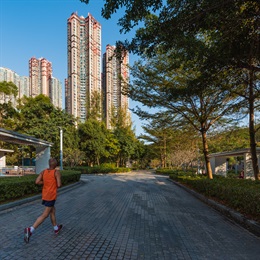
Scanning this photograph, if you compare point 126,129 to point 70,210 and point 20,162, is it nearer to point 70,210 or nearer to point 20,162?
point 20,162

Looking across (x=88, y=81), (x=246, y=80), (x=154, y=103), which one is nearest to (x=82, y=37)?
(x=88, y=81)

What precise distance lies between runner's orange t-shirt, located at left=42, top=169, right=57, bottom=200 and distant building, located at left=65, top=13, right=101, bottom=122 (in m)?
44.1

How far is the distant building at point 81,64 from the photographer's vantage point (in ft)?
163

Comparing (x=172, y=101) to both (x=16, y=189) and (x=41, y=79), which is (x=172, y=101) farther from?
(x=41, y=79)

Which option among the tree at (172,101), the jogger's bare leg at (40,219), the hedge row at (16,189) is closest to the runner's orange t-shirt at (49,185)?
the jogger's bare leg at (40,219)

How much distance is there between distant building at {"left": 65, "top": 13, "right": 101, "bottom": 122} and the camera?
163 ft

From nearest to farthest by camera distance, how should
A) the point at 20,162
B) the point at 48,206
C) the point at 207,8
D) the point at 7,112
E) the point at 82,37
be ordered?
the point at 48,206 < the point at 207,8 < the point at 7,112 < the point at 20,162 < the point at 82,37

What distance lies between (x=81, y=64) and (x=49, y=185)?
49996mm

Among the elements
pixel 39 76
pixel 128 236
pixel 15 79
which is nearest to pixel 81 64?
pixel 39 76

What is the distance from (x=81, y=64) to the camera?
51.3m

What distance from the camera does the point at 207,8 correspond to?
16.4 feet

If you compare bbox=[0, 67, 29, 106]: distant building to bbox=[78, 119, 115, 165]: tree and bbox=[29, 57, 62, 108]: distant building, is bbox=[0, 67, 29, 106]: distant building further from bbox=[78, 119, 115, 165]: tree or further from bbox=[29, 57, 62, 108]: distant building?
bbox=[78, 119, 115, 165]: tree

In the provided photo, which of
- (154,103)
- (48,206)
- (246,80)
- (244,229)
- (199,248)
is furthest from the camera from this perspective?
(154,103)

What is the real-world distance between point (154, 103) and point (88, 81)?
39464mm
